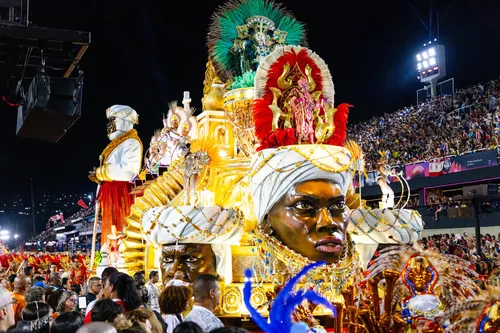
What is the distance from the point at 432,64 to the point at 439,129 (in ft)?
36.6

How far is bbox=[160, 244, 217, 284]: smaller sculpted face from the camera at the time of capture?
6297mm

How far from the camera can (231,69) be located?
7.81 m

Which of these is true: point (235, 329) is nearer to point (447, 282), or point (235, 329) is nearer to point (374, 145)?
point (447, 282)

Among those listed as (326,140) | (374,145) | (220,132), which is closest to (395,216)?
(326,140)

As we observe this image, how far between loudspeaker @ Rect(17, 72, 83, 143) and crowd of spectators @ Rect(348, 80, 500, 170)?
15.9 metres

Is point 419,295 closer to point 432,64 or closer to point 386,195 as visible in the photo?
point 386,195

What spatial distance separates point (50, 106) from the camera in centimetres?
530

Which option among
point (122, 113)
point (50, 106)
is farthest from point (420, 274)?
point (122, 113)

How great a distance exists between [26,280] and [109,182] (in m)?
3.32

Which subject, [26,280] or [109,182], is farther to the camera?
[109,182]

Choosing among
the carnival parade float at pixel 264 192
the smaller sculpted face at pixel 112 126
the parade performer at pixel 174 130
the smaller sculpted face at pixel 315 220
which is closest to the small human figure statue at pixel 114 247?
the carnival parade float at pixel 264 192

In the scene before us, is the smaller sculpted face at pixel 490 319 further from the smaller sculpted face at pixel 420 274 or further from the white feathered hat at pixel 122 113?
the white feathered hat at pixel 122 113

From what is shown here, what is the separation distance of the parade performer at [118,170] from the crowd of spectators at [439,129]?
1323 cm

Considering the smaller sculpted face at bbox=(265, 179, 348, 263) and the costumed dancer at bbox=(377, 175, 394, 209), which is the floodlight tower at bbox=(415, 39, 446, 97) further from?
the smaller sculpted face at bbox=(265, 179, 348, 263)
